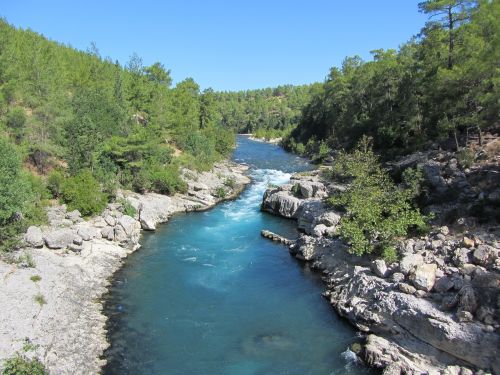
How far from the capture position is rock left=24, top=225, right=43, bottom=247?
30.3 meters

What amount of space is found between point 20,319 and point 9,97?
27698mm

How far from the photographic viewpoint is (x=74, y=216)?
120 feet

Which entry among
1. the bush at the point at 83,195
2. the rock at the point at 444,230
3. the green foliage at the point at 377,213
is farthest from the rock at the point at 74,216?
the rock at the point at 444,230

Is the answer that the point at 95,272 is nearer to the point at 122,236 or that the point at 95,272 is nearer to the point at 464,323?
the point at 122,236

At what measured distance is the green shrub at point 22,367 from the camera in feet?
57.4

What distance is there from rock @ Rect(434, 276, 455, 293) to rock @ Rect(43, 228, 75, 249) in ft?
83.6

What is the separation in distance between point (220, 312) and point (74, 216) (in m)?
17.7

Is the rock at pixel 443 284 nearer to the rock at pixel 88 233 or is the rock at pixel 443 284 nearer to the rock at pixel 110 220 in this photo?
the rock at pixel 88 233

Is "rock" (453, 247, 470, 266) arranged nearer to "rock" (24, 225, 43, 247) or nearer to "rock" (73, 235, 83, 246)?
"rock" (73, 235, 83, 246)

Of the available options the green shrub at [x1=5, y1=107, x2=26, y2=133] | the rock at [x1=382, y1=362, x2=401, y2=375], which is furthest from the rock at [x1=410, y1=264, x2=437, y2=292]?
the green shrub at [x1=5, y1=107, x2=26, y2=133]

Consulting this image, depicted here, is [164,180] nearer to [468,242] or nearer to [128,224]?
[128,224]

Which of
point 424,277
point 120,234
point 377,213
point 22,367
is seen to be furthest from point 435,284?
point 120,234

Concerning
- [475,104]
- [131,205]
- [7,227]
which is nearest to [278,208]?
[131,205]

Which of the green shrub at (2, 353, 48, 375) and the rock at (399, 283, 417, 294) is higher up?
the rock at (399, 283, 417, 294)
